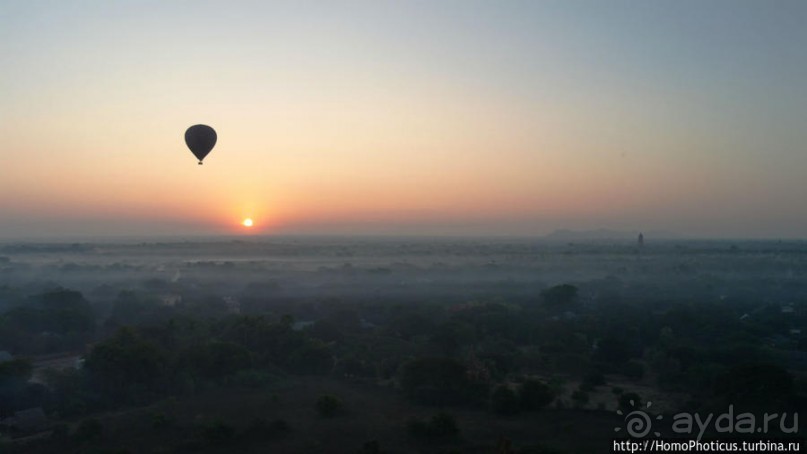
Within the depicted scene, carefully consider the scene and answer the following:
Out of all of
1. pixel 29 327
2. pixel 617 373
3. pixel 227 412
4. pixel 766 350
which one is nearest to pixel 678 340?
pixel 766 350

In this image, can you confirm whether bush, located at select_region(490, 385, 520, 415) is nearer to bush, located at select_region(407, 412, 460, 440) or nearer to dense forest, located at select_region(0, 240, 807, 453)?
dense forest, located at select_region(0, 240, 807, 453)

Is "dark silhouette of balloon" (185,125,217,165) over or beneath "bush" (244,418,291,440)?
over

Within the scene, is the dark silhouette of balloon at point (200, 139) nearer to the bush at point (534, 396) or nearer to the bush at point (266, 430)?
the bush at point (266, 430)

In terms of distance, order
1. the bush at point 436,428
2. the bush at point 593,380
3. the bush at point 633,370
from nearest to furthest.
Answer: the bush at point 436,428 → the bush at point 593,380 → the bush at point 633,370

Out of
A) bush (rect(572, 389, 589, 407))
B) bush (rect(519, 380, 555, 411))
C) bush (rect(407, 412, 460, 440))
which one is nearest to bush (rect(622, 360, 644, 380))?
bush (rect(572, 389, 589, 407))

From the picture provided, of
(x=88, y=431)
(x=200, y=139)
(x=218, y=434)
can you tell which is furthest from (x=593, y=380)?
(x=200, y=139)

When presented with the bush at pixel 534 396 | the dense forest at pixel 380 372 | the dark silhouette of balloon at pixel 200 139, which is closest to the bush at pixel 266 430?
the dense forest at pixel 380 372
